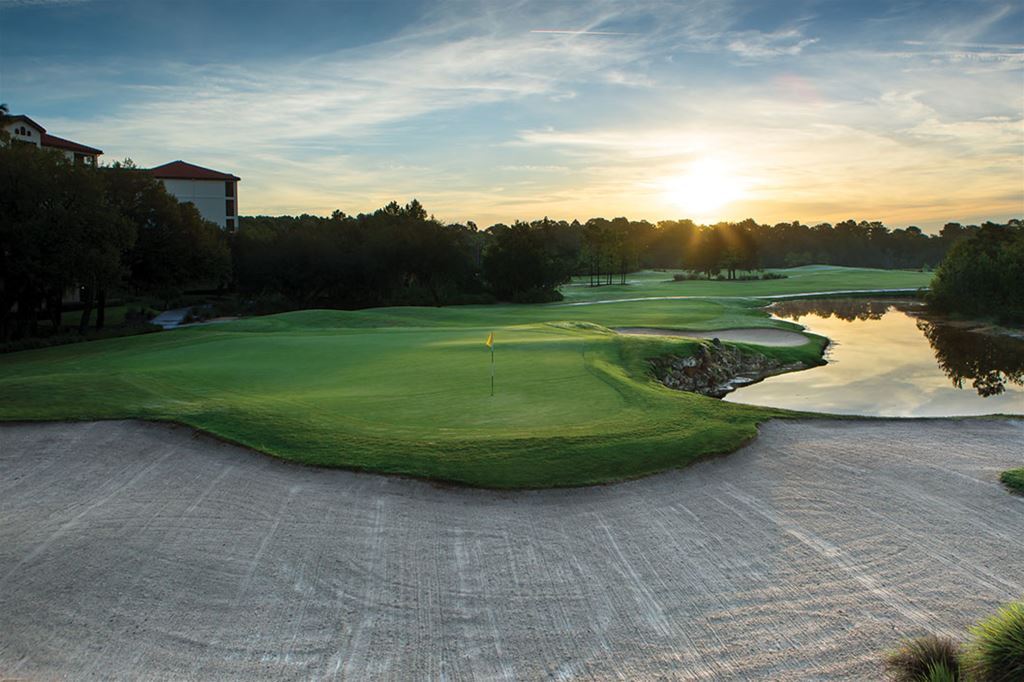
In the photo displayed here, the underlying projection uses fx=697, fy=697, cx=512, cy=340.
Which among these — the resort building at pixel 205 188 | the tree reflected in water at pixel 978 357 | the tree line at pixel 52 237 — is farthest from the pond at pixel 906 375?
the resort building at pixel 205 188

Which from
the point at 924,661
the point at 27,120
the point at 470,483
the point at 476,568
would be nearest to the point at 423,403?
the point at 470,483

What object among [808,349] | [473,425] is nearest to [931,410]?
[808,349]

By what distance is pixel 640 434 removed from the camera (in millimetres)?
12602

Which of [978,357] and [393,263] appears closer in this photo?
[978,357]

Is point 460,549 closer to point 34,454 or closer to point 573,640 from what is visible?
point 573,640

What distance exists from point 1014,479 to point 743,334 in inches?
1034

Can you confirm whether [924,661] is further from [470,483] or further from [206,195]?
[206,195]

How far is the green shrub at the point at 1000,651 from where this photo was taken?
19.2 feet

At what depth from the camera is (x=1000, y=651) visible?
596cm

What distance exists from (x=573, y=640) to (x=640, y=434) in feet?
20.1

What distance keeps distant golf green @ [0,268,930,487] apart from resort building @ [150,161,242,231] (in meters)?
70.7

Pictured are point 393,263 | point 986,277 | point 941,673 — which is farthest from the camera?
point 393,263

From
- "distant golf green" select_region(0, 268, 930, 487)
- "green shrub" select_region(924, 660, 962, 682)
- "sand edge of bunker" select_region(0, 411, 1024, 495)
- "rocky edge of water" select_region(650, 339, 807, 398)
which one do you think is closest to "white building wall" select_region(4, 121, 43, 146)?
"distant golf green" select_region(0, 268, 930, 487)

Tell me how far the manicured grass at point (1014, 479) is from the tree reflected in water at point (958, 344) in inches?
532
